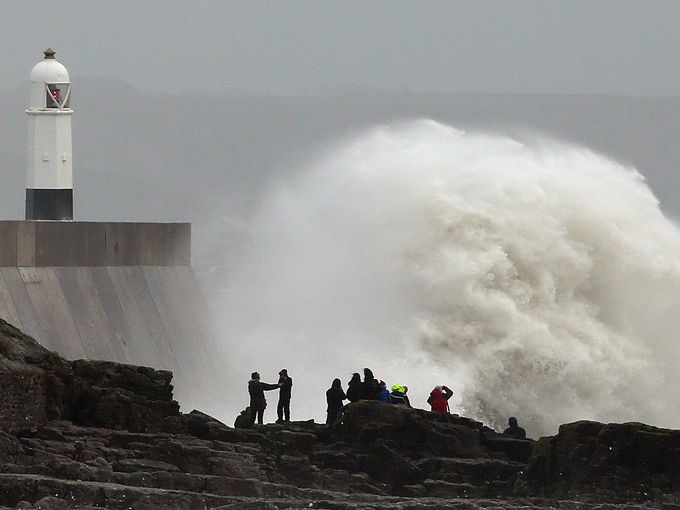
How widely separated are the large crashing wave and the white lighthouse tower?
2.69m

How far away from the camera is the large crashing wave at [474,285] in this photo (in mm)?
22172

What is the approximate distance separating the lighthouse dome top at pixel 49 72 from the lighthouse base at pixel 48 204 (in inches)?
50.7

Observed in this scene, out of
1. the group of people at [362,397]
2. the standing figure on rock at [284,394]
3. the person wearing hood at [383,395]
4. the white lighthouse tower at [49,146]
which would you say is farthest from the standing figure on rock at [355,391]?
the white lighthouse tower at [49,146]

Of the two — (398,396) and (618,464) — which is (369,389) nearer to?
(398,396)

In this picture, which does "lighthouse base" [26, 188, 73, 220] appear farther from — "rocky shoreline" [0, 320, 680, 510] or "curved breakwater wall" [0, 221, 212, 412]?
"rocky shoreline" [0, 320, 680, 510]

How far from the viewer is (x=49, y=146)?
20.1m

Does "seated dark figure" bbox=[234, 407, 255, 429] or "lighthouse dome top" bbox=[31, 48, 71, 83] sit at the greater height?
"lighthouse dome top" bbox=[31, 48, 71, 83]

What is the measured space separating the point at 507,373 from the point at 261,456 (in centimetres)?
924

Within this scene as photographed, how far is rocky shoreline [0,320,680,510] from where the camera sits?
11883mm

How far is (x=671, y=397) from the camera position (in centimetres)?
2423

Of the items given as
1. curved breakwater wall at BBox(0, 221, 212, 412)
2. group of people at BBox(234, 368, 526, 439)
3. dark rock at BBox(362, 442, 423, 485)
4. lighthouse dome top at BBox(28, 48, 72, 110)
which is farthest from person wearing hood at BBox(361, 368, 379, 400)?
lighthouse dome top at BBox(28, 48, 72, 110)

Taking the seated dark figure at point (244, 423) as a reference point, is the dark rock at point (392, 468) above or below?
below

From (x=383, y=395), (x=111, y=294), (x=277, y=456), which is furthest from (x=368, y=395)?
(x=111, y=294)

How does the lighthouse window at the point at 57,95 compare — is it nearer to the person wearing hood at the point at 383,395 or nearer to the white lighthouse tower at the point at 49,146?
the white lighthouse tower at the point at 49,146
